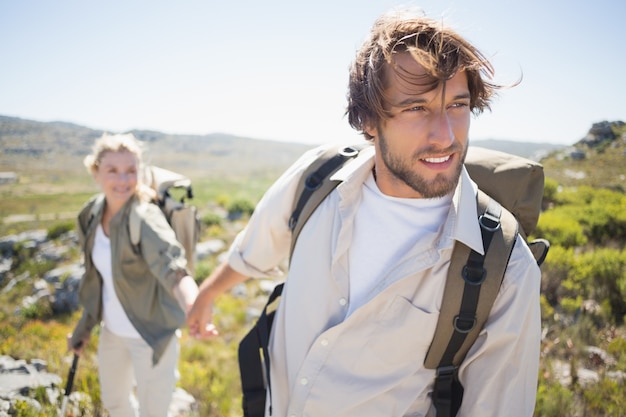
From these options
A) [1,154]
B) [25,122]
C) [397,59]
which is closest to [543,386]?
[397,59]

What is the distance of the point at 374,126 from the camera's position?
5.31ft

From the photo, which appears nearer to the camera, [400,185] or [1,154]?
[400,185]

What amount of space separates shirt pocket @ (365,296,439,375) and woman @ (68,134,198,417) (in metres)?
1.58

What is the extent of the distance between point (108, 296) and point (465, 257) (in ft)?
8.86

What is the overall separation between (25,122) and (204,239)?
6109 inches

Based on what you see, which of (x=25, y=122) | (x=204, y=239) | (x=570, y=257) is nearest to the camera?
(x=570, y=257)

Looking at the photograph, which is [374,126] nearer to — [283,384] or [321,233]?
[321,233]

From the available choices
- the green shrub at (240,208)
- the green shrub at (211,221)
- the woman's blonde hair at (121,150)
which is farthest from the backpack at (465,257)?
the green shrub at (240,208)

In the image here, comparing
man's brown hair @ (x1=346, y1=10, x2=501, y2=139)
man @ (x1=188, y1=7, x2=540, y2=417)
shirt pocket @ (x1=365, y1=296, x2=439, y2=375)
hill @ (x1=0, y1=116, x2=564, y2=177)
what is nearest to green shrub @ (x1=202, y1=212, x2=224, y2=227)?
man @ (x1=188, y1=7, x2=540, y2=417)

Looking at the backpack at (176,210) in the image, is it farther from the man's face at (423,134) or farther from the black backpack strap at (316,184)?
the man's face at (423,134)

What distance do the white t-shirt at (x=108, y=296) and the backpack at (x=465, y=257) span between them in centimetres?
145

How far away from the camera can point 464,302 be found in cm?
120

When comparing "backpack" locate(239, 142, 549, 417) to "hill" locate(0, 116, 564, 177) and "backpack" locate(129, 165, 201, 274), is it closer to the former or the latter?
"backpack" locate(129, 165, 201, 274)

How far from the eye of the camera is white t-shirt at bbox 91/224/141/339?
8.56 feet
